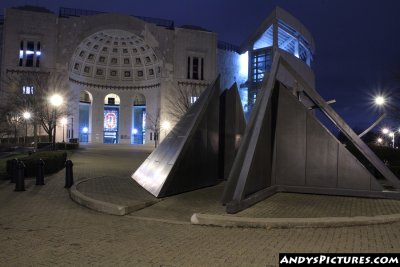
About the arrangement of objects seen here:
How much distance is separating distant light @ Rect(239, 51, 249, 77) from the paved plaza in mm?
55407

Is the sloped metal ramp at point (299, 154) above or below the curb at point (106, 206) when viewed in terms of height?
above

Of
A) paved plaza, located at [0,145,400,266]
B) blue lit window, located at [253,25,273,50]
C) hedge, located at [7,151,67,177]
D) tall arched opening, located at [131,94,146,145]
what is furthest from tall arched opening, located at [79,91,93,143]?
paved plaza, located at [0,145,400,266]

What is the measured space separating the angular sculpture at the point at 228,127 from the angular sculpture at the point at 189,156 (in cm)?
70

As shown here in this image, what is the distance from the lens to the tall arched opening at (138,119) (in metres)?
65.2

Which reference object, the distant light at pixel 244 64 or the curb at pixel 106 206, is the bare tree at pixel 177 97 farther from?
the curb at pixel 106 206

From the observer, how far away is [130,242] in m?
6.03

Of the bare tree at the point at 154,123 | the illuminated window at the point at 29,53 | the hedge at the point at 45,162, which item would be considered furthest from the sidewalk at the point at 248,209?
the bare tree at the point at 154,123

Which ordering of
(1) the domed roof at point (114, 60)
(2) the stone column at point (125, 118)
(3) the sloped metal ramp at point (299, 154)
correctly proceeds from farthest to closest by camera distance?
1. (2) the stone column at point (125, 118)
2. (1) the domed roof at point (114, 60)
3. (3) the sloped metal ramp at point (299, 154)

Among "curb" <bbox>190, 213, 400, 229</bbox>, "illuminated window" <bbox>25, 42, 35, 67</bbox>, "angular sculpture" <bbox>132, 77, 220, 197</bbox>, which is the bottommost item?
"curb" <bbox>190, 213, 400, 229</bbox>

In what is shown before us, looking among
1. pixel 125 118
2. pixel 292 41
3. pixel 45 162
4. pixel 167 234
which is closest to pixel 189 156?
pixel 167 234

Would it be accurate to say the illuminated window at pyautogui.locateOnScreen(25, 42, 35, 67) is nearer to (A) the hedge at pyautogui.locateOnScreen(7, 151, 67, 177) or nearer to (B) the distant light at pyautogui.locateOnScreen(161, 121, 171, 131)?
(B) the distant light at pyautogui.locateOnScreen(161, 121, 171, 131)

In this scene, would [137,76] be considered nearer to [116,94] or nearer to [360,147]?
[116,94]

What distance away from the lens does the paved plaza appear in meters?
5.20

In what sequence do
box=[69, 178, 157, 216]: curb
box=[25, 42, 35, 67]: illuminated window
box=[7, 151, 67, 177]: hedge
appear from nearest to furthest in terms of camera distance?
box=[69, 178, 157, 216]: curb, box=[7, 151, 67, 177]: hedge, box=[25, 42, 35, 67]: illuminated window
